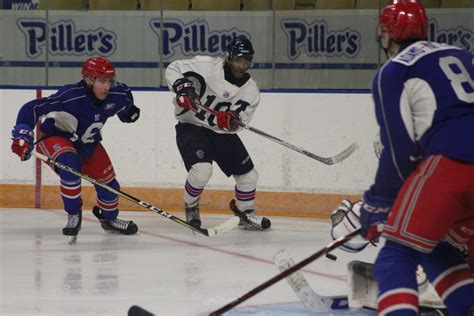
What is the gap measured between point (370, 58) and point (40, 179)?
7.03 ft

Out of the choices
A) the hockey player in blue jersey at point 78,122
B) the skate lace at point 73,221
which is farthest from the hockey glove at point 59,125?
the skate lace at point 73,221

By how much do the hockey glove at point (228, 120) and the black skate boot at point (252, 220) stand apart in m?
0.53

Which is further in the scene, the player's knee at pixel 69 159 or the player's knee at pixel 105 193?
the player's knee at pixel 105 193

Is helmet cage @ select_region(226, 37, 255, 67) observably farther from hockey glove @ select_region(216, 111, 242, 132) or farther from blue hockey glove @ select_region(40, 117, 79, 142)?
blue hockey glove @ select_region(40, 117, 79, 142)

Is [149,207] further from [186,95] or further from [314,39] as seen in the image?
[314,39]

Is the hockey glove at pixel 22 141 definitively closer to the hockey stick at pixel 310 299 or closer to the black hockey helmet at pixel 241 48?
the black hockey helmet at pixel 241 48

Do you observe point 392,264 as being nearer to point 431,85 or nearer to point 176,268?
point 431,85

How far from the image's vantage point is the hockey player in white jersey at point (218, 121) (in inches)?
237

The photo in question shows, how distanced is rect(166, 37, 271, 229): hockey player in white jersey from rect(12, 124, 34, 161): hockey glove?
0.82m

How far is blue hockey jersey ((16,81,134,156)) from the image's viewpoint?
5684mm

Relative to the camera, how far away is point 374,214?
9.82 ft

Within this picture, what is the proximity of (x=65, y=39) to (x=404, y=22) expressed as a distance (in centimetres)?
460

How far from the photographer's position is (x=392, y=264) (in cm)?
291

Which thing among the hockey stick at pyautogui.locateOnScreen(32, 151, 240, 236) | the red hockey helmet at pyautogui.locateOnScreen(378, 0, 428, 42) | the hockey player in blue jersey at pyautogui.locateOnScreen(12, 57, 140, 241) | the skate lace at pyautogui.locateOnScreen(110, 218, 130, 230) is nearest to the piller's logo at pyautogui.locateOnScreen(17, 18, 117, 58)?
the hockey player in blue jersey at pyautogui.locateOnScreen(12, 57, 140, 241)
